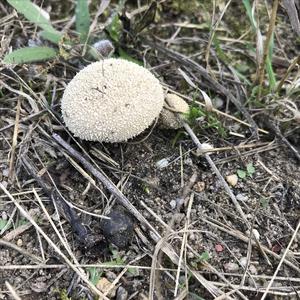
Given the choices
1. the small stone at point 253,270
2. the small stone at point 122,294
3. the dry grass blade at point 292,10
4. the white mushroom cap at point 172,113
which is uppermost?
the dry grass blade at point 292,10

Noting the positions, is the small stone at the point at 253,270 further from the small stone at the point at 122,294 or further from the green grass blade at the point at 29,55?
the green grass blade at the point at 29,55

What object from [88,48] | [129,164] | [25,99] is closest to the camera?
[129,164]

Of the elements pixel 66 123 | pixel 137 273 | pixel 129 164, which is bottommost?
pixel 137 273

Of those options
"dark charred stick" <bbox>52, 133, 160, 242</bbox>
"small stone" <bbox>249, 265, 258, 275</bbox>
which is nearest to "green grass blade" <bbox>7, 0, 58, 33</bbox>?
"dark charred stick" <bbox>52, 133, 160, 242</bbox>

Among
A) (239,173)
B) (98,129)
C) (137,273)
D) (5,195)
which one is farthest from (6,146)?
(239,173)

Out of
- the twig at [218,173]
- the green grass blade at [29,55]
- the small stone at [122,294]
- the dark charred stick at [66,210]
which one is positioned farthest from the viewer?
the green grass blade at [29,55]

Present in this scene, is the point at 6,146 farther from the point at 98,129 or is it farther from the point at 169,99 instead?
the point at 169,99

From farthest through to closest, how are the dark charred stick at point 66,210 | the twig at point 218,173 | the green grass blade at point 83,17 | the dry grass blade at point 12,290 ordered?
the green grass blade at point 83,17
the twig at point 218,173
the dark charred stick at point 66,210
the dry grass blade at point 12,290

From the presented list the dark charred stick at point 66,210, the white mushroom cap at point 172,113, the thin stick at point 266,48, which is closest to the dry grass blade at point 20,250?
the dark charred stick at point 66,210
